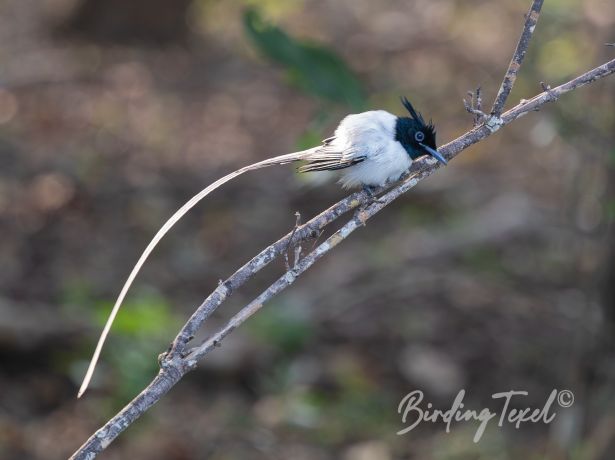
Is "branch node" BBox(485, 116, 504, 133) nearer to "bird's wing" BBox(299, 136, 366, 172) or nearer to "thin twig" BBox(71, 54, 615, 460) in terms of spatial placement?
"thin twig" BBox(71, 54, 615, 460)

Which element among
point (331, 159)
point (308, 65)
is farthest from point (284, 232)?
point (331, 159)

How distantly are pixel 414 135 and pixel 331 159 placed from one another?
0.38 m

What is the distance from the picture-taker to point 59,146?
827 cm

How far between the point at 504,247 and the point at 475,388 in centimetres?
148

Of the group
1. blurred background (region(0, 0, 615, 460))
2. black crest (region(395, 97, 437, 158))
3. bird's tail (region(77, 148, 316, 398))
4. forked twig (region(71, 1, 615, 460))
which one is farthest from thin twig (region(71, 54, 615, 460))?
blurred background (region(0, 0, 615, 460))

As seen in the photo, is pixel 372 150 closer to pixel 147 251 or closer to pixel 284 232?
pixel 147 251

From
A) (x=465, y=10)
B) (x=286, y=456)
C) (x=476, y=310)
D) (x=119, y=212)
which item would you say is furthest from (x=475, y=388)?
(x=465, y=10)

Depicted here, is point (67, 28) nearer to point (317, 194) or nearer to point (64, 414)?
point (317, 194)

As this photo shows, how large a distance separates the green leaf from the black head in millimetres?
365

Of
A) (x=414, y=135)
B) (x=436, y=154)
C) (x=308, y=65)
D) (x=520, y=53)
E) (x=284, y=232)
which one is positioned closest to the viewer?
(x=520, y=53)

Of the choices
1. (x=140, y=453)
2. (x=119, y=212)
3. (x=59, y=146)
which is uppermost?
(x=59, y=146)

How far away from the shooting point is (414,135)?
360 centimetres

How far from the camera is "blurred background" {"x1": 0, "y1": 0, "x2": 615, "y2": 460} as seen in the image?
16.8 feet

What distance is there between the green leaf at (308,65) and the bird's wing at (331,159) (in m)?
0.53
